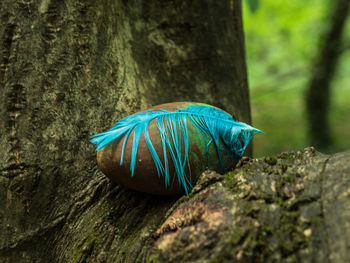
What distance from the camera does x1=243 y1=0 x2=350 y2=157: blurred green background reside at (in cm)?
532

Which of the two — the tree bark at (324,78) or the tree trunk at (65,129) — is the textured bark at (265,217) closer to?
the tree trunk at (65,129)

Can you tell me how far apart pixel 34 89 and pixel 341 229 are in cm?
128

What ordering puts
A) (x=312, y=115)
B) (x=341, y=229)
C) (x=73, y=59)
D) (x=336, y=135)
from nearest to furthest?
1. (x=341, y=229)
2. (x=73, y=59)
3. (x=312, y=115)
4. (x=336, y=135)

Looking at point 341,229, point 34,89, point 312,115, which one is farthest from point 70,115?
point 312,115

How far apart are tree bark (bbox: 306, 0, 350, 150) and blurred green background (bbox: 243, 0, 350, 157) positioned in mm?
98

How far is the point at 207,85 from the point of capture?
2035mm

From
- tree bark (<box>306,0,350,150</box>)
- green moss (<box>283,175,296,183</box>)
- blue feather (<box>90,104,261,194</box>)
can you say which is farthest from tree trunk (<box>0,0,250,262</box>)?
tree bark (<box>306,0,350,150</box>)

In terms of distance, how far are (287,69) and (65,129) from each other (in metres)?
6.48

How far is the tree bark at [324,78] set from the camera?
4594 mm

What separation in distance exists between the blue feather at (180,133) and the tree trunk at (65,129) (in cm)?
20

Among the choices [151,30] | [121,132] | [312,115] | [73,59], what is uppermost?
[151,30]

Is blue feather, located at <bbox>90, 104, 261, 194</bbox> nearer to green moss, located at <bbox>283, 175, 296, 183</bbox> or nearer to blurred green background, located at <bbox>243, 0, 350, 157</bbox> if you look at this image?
green moss, located at <bbox>283, 175, 296, 183</bbox>

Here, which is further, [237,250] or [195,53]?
[195,53]

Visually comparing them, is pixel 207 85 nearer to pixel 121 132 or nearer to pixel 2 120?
pixel 121 132
